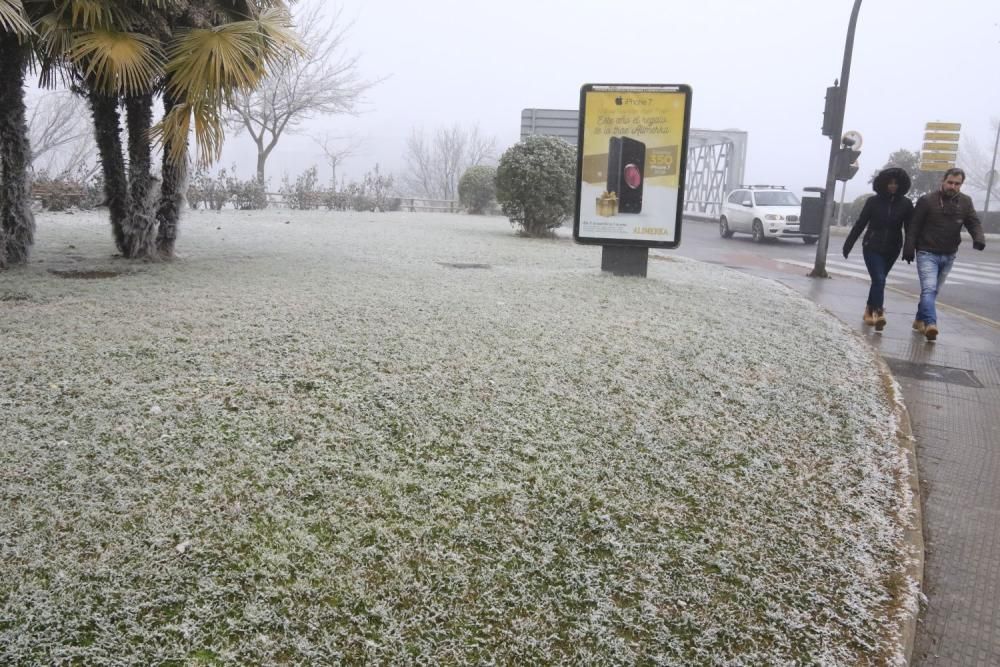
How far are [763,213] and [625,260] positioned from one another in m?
14.1

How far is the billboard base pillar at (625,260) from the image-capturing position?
951cm

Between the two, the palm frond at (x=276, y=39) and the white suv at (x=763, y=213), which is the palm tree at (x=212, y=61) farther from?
the white suv at (x=763, y=213)

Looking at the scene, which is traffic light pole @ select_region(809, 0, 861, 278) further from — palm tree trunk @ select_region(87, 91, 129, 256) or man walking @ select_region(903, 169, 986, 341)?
palm tree trunk @ select_region(87, 91, 129, 256)

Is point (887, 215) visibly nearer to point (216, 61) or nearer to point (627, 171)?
point (627, 171)

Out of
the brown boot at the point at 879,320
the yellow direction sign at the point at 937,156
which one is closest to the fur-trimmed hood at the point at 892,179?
the brown boot at the point at 879,320

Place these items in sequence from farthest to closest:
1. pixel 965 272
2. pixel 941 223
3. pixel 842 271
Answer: pixel 965 272
pixel 842 271
pixel 941 223

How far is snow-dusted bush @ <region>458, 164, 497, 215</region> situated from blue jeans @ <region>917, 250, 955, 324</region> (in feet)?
70.0

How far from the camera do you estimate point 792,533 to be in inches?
111

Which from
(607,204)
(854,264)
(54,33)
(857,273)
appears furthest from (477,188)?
(54,33)

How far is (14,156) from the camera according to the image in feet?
23.4

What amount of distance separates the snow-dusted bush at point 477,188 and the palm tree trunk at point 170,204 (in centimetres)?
1966

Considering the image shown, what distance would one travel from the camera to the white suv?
70.3 feet

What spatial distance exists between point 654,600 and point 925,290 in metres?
6.42

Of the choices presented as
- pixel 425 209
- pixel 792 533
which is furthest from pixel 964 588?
pixel 425 209
